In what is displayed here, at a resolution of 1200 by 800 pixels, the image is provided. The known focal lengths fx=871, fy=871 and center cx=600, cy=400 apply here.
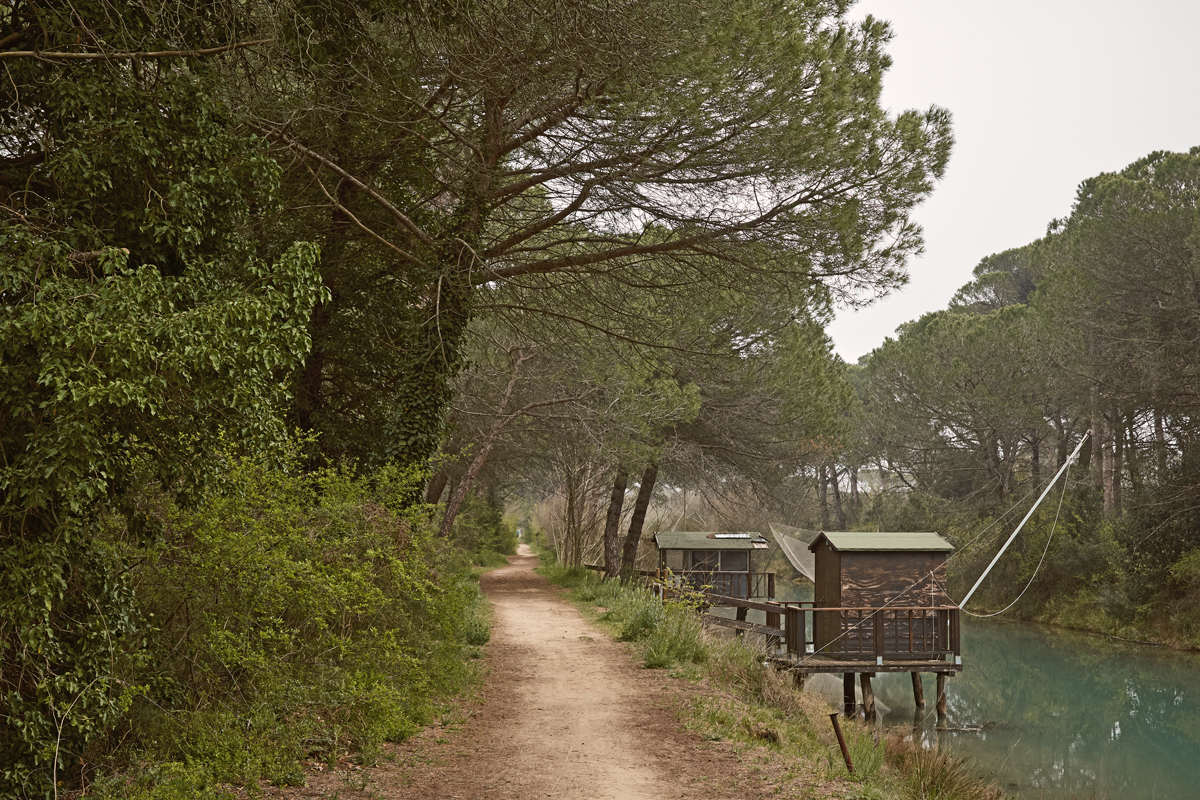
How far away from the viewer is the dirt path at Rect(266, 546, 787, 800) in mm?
5215

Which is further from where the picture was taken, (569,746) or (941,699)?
(941,699)

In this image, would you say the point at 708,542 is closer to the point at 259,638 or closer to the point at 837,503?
the point at 259,638

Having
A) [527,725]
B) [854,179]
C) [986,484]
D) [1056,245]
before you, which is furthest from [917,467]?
[527,725]

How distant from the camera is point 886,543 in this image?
1268 cm

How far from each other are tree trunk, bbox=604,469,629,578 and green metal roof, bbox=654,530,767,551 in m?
1.70

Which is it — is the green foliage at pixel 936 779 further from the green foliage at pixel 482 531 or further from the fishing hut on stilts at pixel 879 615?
the green foliage at pixel 482 531

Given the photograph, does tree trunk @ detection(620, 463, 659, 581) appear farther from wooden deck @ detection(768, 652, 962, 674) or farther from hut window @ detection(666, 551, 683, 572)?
wooden deck @ detection(768, 652, 962, 674)

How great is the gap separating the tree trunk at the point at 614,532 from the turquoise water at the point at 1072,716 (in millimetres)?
6165

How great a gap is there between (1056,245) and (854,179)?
707 inches

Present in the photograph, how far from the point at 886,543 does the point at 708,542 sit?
5.92 m

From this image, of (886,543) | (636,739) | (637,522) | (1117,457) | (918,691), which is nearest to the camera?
(636,739)

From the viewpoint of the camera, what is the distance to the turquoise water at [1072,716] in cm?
1060

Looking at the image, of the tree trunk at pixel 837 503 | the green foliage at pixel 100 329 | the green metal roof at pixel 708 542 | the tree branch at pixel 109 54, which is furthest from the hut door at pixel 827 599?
the tree trunk at pixel 837 503

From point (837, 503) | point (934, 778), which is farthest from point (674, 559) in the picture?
point (837, 503)
